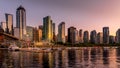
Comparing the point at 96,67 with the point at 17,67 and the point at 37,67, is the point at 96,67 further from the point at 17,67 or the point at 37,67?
the point at 17,67

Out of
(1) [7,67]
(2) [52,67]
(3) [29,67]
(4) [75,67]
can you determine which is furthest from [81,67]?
(1) [7,67]

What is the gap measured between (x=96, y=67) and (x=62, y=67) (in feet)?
28.1

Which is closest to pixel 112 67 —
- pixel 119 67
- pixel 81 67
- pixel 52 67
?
pixel 119 67

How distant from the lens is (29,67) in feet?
265

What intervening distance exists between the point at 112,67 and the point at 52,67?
51.0ft

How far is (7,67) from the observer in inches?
3184

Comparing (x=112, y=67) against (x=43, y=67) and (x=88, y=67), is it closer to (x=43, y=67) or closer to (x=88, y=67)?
(x=88, y=67)

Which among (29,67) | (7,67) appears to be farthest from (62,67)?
(7,67)

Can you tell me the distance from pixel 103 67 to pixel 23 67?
2022 centimetres

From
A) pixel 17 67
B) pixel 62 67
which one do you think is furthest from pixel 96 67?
pixel 17 67

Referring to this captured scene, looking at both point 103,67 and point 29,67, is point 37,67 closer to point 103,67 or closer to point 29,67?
point 29,67

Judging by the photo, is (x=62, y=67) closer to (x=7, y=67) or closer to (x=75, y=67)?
(x=75, y=67)

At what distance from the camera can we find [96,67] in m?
81.0

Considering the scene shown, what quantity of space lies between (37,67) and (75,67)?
968cm
